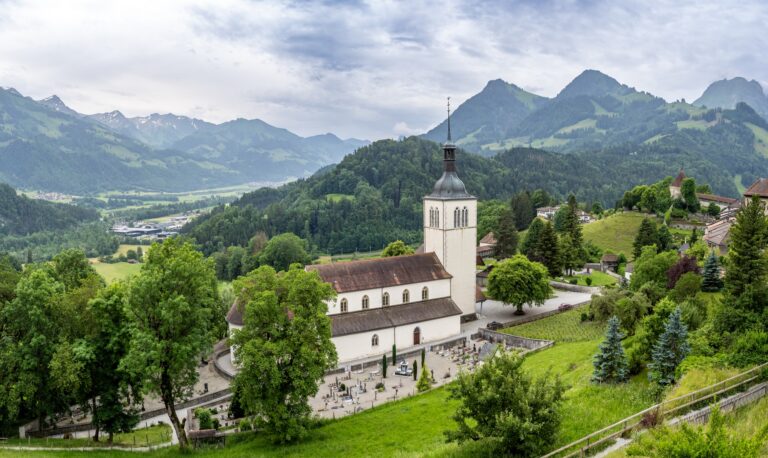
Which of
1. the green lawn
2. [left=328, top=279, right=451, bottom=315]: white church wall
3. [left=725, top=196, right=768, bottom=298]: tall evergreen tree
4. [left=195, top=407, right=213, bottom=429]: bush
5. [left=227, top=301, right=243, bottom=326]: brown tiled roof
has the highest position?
[left=725, top=196, right=768, bottom=298]: tall evergreen tree

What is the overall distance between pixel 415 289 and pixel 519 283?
12065 millimetres

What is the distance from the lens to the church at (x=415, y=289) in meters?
48.1

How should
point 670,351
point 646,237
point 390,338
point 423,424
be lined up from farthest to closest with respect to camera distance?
point 646,237
point 390,338
point 423,424
point 670,351

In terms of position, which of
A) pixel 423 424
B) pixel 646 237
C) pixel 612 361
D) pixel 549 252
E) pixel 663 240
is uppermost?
pixel 646 237

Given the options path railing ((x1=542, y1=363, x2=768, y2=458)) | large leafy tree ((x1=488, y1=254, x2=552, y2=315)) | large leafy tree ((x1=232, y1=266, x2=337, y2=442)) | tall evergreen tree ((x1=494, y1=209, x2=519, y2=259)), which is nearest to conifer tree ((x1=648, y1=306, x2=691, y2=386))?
path railing ((x1=542, y1=363, x2=768, y2=458))

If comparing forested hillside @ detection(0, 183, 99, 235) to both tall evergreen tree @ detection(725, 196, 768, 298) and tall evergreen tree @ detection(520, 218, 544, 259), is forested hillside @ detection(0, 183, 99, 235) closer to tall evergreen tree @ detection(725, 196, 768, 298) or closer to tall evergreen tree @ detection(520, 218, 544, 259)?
tall evergreen tree @ detection(520, 218, 544, 259)

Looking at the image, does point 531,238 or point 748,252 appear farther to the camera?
point 531,238

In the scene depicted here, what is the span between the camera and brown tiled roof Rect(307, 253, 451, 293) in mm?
48784

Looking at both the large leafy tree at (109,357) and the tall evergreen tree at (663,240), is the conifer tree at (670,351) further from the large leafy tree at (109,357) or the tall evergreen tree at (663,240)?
the tall evergreen tree at (663,240)

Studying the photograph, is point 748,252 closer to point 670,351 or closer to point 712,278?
point 670,351

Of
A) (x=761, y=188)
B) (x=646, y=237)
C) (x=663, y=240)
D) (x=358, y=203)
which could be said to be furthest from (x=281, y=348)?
(x=358, y=203)

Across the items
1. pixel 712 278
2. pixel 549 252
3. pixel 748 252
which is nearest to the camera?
pixel 748 252

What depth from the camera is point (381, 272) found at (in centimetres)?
5116

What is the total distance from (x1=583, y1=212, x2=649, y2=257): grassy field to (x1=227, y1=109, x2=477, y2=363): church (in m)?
44.9
